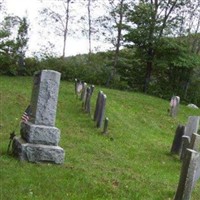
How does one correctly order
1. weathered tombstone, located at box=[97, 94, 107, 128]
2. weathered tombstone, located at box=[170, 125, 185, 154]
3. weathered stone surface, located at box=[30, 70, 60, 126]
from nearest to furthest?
weathered stone surface, located at box=[30, 70, 60, 126] → weathered tombstone, located at box=[170, 125, 185, 154] → weathered tombstone, located at box=[97, 94, 107, 128]

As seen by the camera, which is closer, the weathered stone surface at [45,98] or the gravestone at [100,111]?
the weathered stone surface at [45,98]

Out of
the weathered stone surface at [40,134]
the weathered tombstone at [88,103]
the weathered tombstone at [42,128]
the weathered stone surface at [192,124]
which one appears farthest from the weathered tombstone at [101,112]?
the weathered stone surface at [40,134]

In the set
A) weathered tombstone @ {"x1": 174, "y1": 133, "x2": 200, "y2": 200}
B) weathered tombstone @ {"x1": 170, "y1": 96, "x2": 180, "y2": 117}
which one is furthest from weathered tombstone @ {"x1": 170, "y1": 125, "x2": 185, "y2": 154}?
weathered tombstone @ {"x1": 170, "y1": 96, "x2": 180, "y2": 117}

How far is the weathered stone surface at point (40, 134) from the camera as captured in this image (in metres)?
9.43

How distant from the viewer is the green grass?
765 centimetres

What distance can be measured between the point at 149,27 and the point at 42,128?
2441cm

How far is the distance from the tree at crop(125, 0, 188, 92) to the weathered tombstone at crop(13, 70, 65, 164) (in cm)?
2307

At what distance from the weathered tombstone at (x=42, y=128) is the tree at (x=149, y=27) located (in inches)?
908

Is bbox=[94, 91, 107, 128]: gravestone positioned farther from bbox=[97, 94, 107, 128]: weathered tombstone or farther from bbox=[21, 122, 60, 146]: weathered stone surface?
bbox=[21, 122, 60, 146]: weathered stone surface

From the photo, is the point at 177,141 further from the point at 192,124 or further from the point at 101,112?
the point at 101,112

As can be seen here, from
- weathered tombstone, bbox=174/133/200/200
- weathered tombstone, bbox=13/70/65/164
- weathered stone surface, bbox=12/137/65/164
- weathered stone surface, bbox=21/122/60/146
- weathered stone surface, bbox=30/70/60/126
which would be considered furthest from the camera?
weathered stone surface, bbox=30/70/60/126

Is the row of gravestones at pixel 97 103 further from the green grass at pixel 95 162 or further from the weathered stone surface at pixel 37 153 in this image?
the weathered stone surface at pixel 37 153

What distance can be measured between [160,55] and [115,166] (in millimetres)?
23548

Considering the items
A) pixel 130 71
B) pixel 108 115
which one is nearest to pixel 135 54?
pixel 130 71
